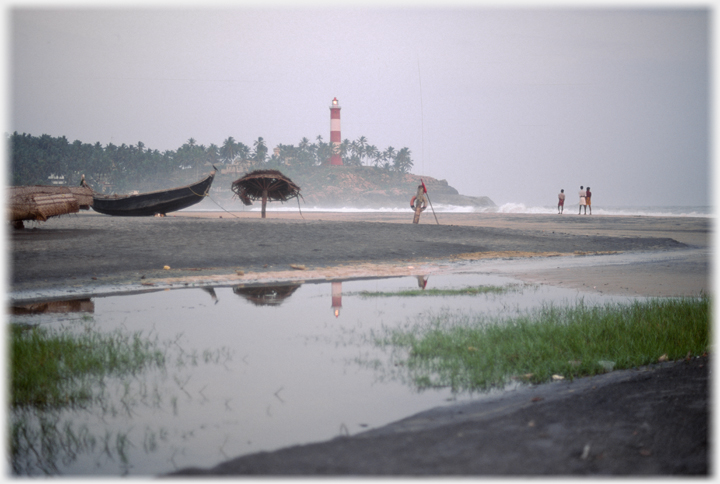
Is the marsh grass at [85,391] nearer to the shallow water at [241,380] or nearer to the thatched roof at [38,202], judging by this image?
the shallow water at [241,380]

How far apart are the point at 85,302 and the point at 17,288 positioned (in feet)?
7.55

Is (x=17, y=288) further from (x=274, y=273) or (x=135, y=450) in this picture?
(x=135, y=450)

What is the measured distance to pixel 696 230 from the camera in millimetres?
32344

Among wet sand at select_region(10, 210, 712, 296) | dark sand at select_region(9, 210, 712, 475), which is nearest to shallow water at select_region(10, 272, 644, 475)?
dark sand at select_region(9, 210, 712, 475)

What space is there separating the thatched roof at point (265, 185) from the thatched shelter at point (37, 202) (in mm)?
9187

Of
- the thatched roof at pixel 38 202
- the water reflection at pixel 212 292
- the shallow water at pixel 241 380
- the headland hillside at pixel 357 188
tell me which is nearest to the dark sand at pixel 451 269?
the shallow water at pixel 241 380

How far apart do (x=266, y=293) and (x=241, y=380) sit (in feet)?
18.6

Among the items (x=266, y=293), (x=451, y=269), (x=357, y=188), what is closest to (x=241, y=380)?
(x=266, y=293)

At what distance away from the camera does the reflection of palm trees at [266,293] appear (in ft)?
34.0

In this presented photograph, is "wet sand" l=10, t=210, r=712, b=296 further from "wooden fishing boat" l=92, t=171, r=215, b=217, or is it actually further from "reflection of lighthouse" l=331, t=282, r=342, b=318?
"wooden fishing boat" l=92, t=171, r=215, b=217

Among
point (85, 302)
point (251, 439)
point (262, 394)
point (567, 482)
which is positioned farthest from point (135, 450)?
point (85, 302)

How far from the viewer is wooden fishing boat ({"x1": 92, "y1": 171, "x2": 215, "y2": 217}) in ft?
89.8

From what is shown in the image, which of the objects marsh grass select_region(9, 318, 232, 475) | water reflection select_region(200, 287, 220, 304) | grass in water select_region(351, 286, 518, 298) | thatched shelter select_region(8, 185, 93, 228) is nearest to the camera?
marsh grass select_region(9, 318, 232, 475)

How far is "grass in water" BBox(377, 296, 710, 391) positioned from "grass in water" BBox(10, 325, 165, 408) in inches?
125
